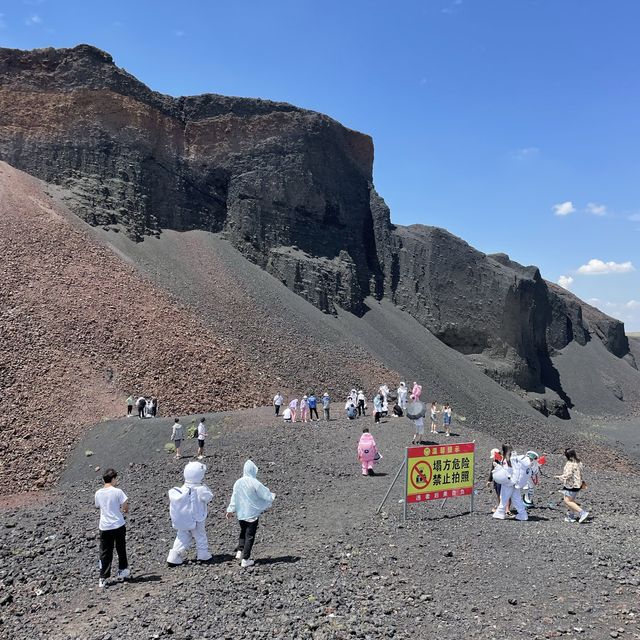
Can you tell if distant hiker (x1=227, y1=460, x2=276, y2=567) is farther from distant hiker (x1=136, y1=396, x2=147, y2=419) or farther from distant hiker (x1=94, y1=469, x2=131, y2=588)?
distant hiker (x1=136, y1=396, x2=147, y2=419)

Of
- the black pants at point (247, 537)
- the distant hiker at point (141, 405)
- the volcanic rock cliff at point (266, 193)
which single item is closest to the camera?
the black pants at point (247, 537)

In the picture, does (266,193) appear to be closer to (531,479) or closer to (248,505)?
(531,479)

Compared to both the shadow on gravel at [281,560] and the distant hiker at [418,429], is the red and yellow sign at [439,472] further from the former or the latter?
the distant hiker at [418,429]

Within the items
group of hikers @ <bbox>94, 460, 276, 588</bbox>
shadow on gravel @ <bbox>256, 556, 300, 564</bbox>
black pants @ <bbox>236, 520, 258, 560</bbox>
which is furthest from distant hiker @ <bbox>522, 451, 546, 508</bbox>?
black pants @ <bbox>236, 520, 258, 560</bbox>

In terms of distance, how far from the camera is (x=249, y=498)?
7988 mm

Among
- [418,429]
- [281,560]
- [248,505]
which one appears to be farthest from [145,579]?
[418,429]

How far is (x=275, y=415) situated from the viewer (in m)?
22.7

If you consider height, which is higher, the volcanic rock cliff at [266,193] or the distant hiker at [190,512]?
the volcanic rock cliff at [266,193]

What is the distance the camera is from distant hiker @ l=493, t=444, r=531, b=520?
9883 mm

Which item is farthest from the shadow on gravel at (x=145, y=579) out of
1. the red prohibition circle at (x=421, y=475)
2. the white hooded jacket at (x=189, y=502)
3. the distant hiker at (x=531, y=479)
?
the distant hiker at (x=531, y=479)

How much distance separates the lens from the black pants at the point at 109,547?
785cm

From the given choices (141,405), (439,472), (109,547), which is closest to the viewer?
(109,547)

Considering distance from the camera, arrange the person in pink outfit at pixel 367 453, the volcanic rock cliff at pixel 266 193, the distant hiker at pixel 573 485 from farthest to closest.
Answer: the volcanic rock cliff at pixel 266 193
the person in pink outfit at pixel 367 453
the distant hiker at pixel 573 485

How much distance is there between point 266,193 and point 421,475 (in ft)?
130
